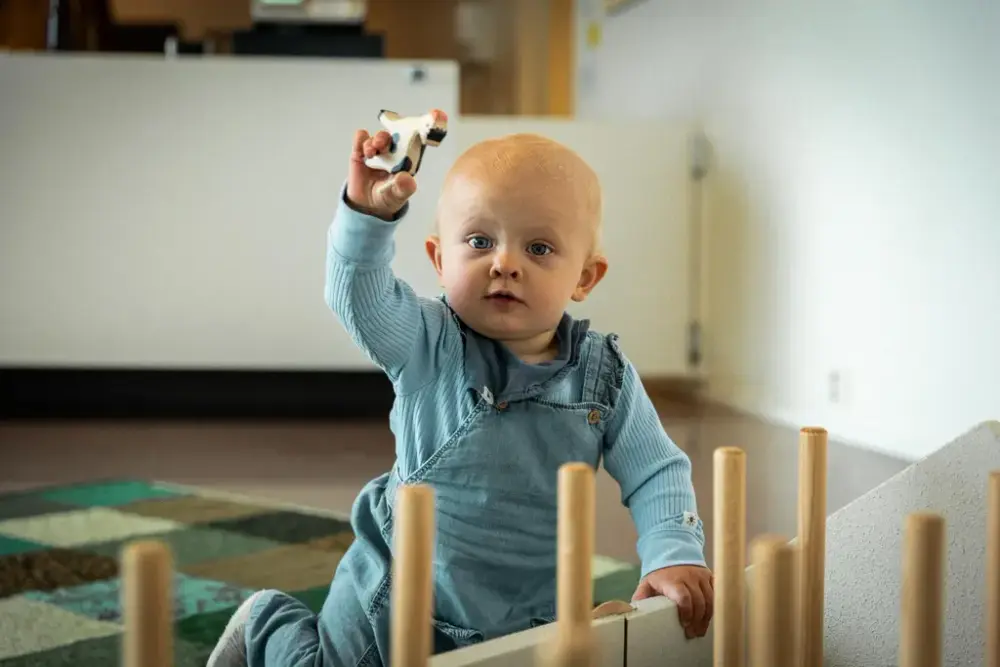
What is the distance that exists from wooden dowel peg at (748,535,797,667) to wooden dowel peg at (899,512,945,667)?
57 millimetres

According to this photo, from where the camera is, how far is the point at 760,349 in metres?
2.74

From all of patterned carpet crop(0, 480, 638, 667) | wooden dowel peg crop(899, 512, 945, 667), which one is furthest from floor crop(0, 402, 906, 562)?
wooden dowel peg crop(899, 512, 945, 667)

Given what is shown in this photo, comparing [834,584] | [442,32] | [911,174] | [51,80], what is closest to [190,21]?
[442,32]

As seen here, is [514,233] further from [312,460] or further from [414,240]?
[414,240]

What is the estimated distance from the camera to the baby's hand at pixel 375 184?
0.68m

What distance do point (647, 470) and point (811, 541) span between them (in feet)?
0.73

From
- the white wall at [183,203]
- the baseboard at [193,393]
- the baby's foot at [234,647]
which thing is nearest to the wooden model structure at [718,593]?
the baby's foot at [234,647]

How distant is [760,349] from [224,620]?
70.6 inches

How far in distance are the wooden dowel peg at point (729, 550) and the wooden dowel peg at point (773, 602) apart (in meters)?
0.04

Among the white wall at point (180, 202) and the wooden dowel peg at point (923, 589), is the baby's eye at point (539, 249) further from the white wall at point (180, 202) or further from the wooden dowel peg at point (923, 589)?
the white wall at point (180, 202)

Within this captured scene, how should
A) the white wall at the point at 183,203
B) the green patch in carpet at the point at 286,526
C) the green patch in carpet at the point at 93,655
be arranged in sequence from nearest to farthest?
1. the green patch in carpet at the point at 93,655
2. the green patch in carpet at the point at 286,526
3. the white wall at the point at 183,203

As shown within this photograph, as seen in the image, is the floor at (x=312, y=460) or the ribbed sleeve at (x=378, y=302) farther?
the floor at (x=312, y=460)

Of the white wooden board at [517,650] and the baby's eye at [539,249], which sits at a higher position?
the baby's eye at [539,249]

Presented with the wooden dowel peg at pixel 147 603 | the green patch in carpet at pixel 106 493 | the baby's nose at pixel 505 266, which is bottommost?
the green patch in carpet at pixel 106 493
